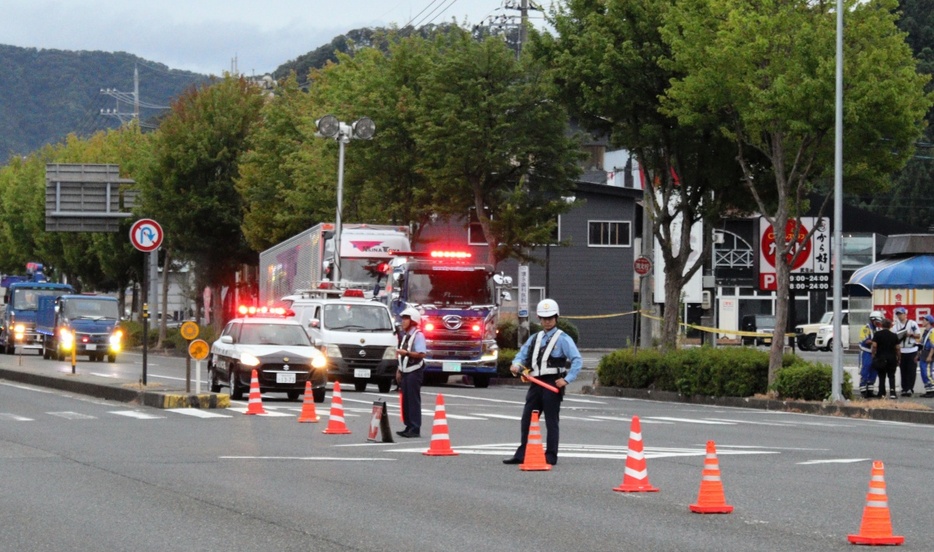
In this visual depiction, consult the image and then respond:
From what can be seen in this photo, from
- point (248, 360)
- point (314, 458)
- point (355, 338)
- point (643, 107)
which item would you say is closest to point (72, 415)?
point (248, 360)

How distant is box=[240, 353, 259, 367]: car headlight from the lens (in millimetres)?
27487

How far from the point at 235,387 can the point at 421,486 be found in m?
14.5

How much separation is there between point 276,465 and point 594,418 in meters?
9.90

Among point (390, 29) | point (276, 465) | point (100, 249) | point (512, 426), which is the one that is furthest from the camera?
point (100, 249)

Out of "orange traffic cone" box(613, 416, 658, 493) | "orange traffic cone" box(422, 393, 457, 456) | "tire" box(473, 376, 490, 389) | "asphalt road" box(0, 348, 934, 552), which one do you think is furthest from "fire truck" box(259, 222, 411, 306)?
"orange traffic cone" box(613, 416, 658, 493)

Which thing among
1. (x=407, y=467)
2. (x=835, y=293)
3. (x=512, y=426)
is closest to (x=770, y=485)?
(x=407, y=467)

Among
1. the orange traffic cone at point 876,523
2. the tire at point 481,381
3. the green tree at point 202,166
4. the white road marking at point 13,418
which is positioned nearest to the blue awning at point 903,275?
the tire at point 481,381

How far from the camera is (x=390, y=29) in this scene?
52125mm

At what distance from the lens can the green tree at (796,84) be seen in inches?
1126

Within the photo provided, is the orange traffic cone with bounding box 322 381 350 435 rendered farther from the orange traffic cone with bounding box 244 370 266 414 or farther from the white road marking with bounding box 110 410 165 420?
the white road marking with bounding box 110 410 165 420

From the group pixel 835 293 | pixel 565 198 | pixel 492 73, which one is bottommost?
pixel 835 293

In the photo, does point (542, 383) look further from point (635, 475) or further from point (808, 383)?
point (808, 383)

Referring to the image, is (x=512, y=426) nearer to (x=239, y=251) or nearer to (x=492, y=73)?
(x=492, y=73)

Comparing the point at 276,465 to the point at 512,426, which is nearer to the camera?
the point at 276,465
